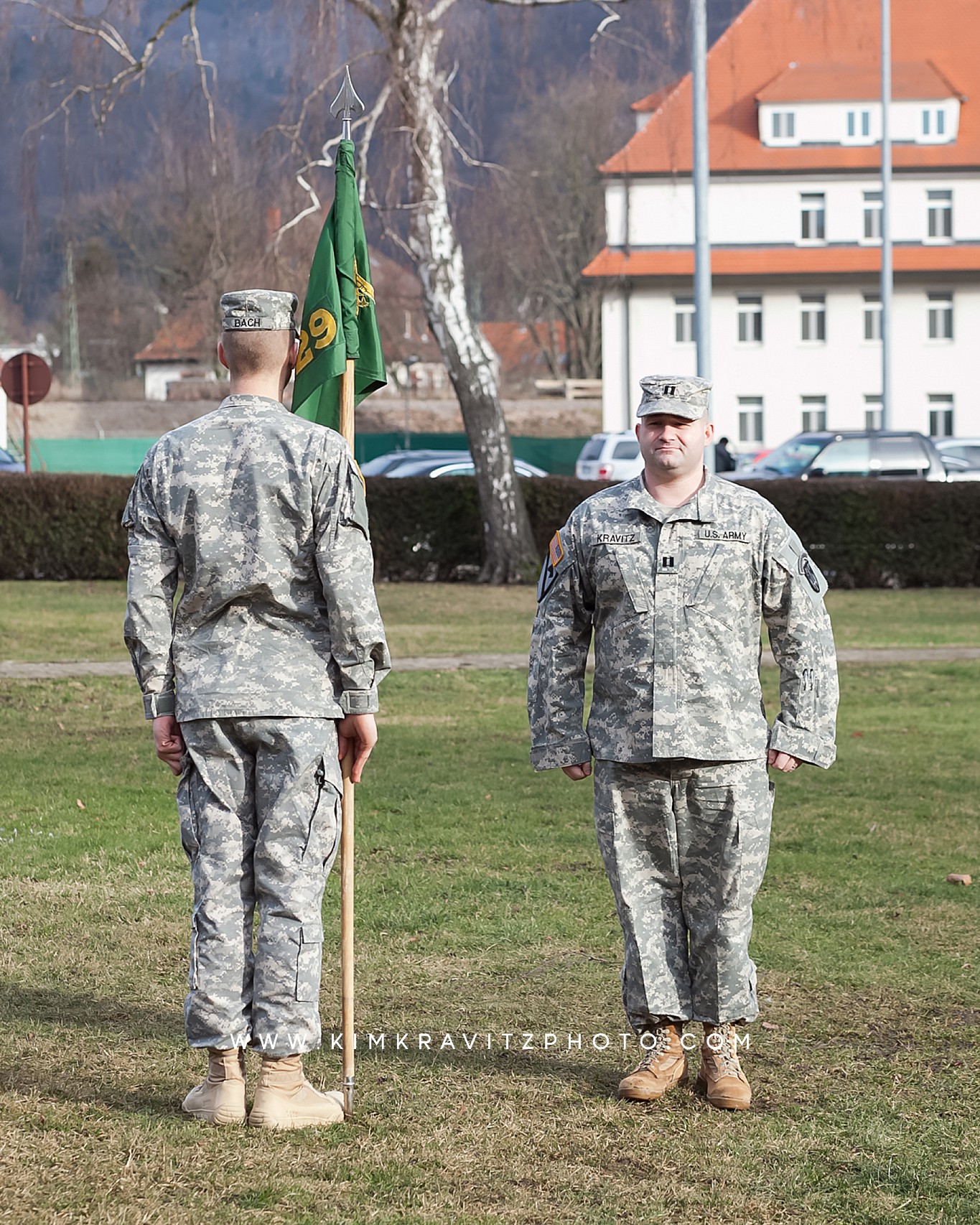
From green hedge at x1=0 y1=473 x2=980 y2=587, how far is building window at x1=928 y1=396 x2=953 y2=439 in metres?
32.5

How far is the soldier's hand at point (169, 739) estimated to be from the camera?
14.9ft

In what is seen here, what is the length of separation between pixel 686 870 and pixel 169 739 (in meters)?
1.48

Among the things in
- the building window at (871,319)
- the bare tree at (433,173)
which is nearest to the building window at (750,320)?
the building window at (871,319)

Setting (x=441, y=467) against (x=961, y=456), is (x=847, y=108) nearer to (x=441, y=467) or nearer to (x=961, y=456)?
(x=961, y=456)

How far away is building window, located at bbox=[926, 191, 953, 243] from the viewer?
178 feet

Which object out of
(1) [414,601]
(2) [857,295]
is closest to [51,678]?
(1) [414,601]

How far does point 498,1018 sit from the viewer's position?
18.6ft

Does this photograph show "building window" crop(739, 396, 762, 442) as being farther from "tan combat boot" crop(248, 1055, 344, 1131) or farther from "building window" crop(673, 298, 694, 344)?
"tan combat boot" crop(248, 1055, 344, 1131)

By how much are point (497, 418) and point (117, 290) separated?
2705 inches

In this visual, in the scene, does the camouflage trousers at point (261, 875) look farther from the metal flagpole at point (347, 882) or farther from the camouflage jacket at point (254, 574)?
the metal flagpole at point (347, 882)

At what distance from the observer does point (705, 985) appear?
4855 mm

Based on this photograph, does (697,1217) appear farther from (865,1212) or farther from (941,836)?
(941,836)

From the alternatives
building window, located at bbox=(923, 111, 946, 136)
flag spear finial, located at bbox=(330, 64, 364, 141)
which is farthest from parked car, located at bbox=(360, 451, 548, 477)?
building window, located at bbox=(923, 111, 946, 136)

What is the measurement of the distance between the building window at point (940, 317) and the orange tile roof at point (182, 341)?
969 inches
